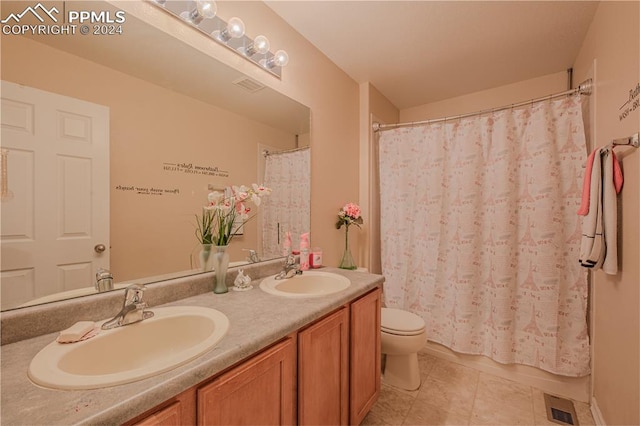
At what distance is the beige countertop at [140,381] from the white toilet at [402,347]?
0.95 meters

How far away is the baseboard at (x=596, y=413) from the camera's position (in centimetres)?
149

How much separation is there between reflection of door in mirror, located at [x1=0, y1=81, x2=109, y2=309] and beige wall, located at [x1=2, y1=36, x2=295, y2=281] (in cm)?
4

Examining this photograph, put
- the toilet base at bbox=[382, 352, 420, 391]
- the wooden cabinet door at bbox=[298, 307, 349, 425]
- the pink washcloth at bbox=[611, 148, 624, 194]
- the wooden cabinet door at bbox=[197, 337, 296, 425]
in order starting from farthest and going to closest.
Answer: the toilet base at bbox=[382, 352, 420, 391], the pink washcloth at bbox=[611, 148, 624, 194], the wooden cabinet door at bbox=[298, 307, 349, 425], the wooden cabinet door at bbox=[197, 337, 296, 425]

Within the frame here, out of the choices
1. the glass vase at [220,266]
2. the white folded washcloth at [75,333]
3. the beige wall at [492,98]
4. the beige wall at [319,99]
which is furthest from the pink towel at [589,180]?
the white folded washcloth at [75,333]

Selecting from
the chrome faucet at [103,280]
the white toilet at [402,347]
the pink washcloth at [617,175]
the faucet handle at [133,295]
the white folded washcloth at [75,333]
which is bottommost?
the white toilet at [402,347]

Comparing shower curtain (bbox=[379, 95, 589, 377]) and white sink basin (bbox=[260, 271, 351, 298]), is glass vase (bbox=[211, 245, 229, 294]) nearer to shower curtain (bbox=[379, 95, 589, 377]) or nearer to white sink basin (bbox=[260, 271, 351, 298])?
white sink basin (bbox=[260, 271, 351, 298])

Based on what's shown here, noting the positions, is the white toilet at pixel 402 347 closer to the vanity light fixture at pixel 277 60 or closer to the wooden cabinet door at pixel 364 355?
the wooden cabinet door at pixel 364 355

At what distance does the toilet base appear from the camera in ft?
6.06

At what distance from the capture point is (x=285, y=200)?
1.71 m

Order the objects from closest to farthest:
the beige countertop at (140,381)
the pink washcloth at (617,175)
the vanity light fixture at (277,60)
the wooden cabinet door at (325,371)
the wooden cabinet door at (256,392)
A: the beige countertop at (140,381) < the wooden cabinet door at (256,392) < the wooden cabinet door at (325,371) < the pink washcloth at (617,175) < the vanity light fixture at (277,60)

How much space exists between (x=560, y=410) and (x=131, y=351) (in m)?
2.39

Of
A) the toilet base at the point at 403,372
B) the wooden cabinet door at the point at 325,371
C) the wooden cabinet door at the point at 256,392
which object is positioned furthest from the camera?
the toilet base at the point at 403,372

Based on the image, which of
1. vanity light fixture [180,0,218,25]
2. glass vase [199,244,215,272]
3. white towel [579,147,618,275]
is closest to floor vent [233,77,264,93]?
vanity light fixture [180,0,218,25]

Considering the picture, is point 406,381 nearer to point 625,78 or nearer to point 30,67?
point 625,78
